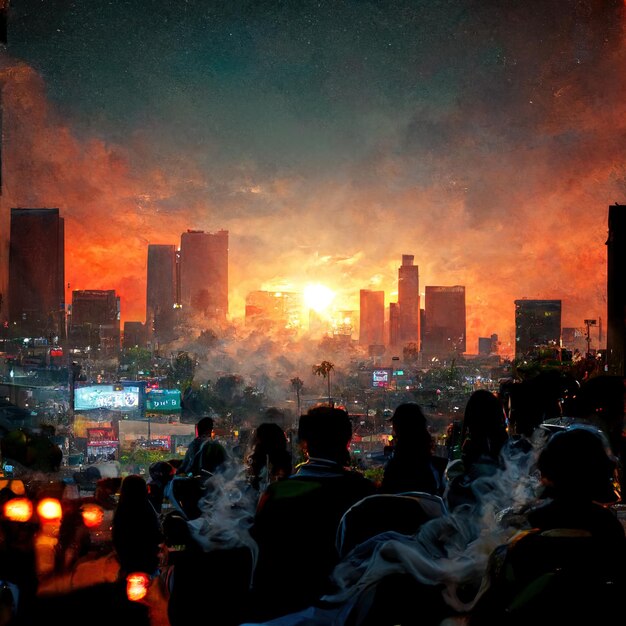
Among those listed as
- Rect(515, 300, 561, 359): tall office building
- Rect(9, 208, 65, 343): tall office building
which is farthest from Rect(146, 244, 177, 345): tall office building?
Rect(515, 300, 561, 359): tall office building

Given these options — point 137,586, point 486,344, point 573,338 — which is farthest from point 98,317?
point 137,586

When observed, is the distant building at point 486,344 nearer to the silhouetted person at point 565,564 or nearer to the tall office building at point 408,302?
the tall office building at point 408,302

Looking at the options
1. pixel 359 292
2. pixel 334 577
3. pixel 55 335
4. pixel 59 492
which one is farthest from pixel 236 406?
pixel 359 292

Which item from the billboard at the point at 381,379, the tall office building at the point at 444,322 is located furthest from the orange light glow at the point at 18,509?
the tall office building at the point at 444,322

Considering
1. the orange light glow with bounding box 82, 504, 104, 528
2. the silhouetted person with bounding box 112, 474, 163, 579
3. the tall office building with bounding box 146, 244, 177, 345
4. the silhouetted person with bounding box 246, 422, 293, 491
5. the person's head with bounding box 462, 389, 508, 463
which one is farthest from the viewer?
the tall office building with bounding box 146, 244, 177, 345

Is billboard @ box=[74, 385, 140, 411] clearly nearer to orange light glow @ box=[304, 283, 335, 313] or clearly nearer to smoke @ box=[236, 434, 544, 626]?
smoke @ box=[236, 434, 544, 626]
